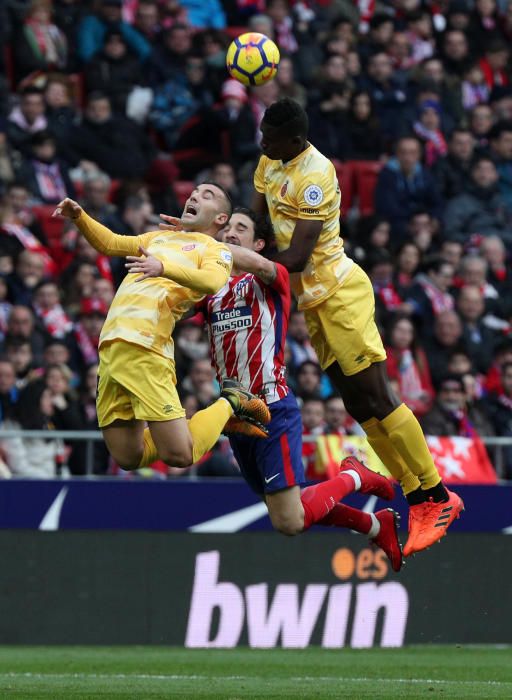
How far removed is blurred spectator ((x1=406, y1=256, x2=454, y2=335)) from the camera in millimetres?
17031

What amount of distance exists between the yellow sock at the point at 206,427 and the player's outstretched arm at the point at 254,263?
82cm

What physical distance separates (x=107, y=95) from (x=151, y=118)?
1.82 feet

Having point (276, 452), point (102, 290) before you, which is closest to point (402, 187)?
point (102, 290)

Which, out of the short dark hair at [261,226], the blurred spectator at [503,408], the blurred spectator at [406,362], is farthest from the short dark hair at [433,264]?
the short dark hair at [261,226]

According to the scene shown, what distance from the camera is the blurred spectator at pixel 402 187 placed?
1844 centimetres

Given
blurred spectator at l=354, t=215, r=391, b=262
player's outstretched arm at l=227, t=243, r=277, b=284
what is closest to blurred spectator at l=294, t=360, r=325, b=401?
blurred spectator at l=354, t=215, r=391, b=262

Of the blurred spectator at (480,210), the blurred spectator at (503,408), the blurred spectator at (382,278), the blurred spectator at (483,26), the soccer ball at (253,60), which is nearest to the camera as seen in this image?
the soccer ball at (253,60)

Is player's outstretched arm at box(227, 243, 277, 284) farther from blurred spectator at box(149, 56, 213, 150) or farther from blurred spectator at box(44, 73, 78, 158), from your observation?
blurred spectator at box(149, 56, 213, 150)

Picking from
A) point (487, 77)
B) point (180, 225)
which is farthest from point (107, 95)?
→ point (180, 225)

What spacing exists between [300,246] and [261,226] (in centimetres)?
42

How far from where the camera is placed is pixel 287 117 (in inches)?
401

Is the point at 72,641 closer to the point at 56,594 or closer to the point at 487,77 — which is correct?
the point at 56,594

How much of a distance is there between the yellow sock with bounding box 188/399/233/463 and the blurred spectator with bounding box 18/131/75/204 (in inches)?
271

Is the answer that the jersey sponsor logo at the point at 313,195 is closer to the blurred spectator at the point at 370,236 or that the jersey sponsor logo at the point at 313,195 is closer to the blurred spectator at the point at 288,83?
the blurred spectator at the point at 370,236
